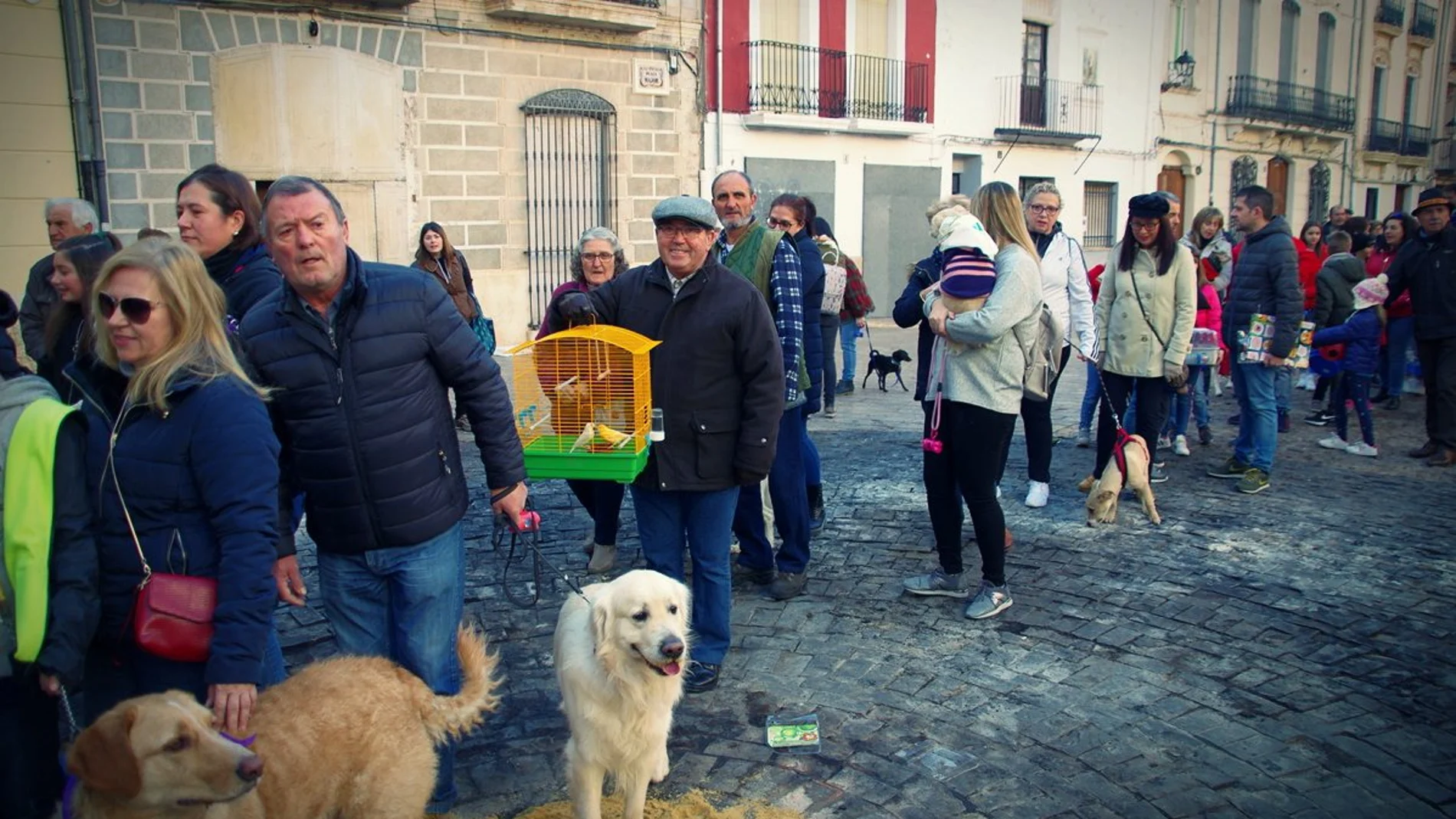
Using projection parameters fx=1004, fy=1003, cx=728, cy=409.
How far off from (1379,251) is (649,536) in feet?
37.3

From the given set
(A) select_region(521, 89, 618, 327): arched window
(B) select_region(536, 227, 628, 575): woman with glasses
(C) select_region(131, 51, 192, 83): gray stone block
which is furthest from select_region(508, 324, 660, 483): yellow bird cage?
(A) select_region(521, 89, 618, 327): arched window

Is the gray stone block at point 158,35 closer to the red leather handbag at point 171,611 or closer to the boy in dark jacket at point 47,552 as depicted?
the boy in dark jacket at point 47,552

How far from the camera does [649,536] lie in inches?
175

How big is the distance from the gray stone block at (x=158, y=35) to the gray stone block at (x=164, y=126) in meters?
0.82

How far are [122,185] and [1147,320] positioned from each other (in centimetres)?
1205

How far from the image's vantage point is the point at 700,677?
4.37 meters

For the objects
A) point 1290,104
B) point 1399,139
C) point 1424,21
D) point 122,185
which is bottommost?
point 122,185

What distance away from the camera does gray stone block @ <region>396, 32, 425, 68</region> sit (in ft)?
47.5

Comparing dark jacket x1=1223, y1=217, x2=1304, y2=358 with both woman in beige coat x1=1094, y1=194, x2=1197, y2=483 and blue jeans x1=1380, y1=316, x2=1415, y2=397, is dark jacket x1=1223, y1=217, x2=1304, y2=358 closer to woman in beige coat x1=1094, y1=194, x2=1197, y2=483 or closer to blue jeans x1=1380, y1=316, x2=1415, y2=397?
woman in beige coat x1=1094, y1=194, x2=1197, y2=483

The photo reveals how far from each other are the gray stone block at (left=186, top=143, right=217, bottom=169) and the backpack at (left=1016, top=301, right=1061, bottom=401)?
11.1 m

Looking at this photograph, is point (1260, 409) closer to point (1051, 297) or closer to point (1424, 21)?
point (1051, 297)

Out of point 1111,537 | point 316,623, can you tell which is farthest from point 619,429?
point 1111,537

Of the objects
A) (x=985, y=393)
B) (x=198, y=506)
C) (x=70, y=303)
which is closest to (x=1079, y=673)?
(x=985, y=393)

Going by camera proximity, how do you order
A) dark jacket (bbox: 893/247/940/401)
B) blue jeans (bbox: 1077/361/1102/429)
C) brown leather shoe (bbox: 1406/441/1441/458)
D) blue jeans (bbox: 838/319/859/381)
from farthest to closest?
blue jeans (bbox: 838/319/859/381), blue jeans (bbox: 1077/361/1102/429), brown leather shoe (bbox: 1406/441/1441/458), dark jacket (bbox: 893/247/940/401)
